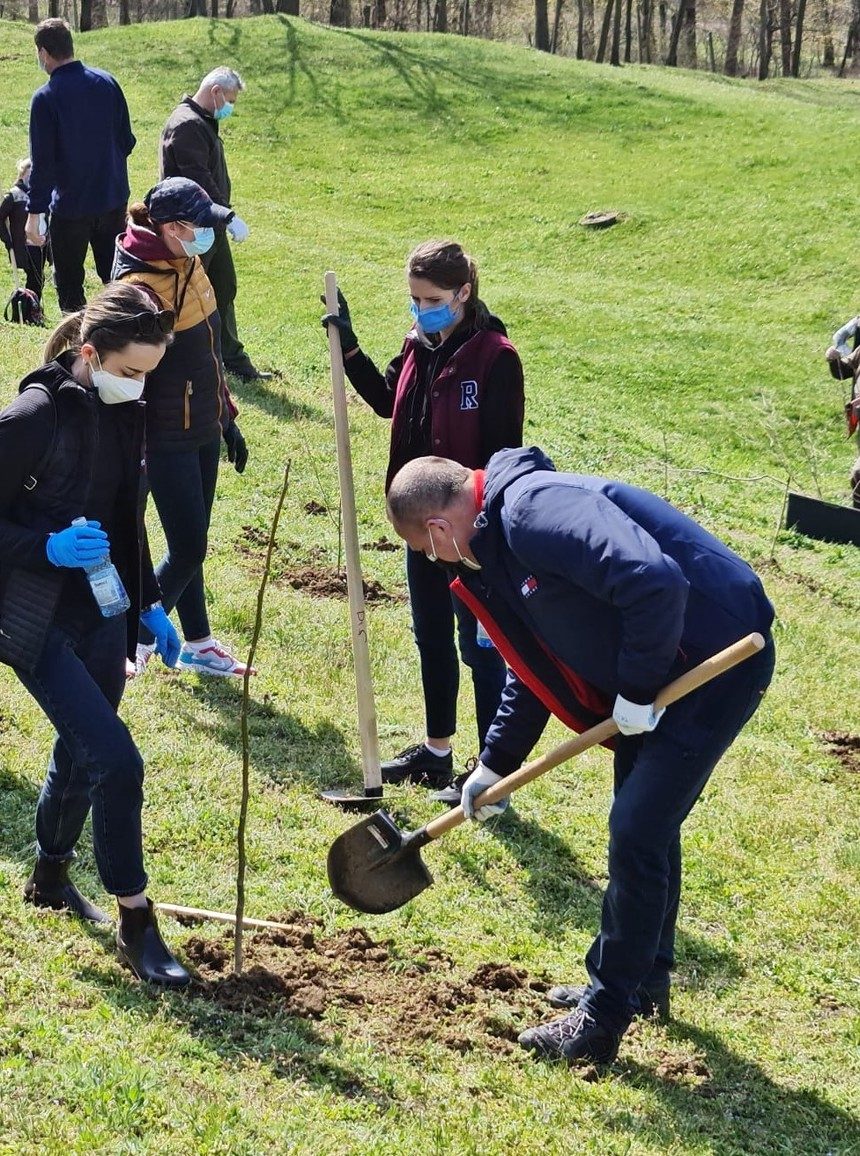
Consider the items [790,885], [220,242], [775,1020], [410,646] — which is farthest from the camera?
[220,242]

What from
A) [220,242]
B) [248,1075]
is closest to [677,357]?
[220,242]

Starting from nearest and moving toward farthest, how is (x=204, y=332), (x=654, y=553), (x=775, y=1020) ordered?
1. (x=654, y=553)
2. (x=775, y=1020)
3. (x=204, y=332)

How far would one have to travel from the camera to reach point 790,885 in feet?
18.0

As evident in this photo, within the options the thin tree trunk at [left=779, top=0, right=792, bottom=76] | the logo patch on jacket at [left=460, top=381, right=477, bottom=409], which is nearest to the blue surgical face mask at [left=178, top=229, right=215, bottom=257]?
the logo patch on jacket at [left=460, top=381, right=477, bottom=409]

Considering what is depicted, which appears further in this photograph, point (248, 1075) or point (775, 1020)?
point (775, 1020)

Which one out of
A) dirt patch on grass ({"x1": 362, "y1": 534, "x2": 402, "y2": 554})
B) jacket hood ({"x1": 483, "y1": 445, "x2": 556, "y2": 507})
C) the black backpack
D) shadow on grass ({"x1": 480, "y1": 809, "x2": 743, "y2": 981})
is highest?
jacket hood ({"x1": 483, "y1": 445, "x2": 556, "y2": 507})

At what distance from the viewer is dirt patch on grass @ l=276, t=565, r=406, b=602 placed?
8.11m

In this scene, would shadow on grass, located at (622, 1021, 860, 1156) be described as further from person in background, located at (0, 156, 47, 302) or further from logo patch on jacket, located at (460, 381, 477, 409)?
person in background, located at (0, 156, 47, 302)

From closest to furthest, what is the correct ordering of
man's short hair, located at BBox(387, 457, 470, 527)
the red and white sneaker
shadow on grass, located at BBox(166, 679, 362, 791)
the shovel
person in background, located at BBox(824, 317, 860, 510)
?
man's short hair, located at BBox(387, 457, 470, 527) → the shovel → shadow on grass, located at BBox(166, 679, 362, 791) → the red and white sneaker → person in background, located at BBox(824, 317, 860, 510)

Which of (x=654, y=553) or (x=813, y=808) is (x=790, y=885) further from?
(x=654, y=553)

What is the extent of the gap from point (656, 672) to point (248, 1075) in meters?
1.65

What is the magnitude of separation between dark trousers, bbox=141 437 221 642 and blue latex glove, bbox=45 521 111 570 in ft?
6.62

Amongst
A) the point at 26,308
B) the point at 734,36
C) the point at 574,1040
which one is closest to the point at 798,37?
the point at 734,36

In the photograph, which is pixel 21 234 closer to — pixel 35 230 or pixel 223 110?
pixel 35 230
